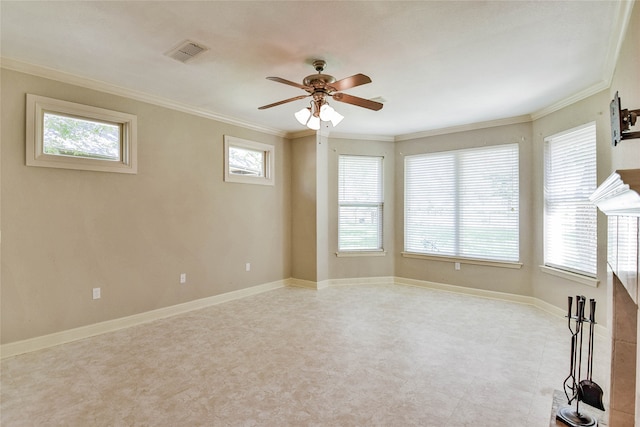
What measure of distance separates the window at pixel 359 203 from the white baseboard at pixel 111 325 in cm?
195

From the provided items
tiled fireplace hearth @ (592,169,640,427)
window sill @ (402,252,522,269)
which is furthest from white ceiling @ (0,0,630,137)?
window sill @ (402,252,522,269)

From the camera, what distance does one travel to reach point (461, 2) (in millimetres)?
2119

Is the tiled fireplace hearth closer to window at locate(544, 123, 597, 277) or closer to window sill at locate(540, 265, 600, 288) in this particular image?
window sill at locate(540, 265, 600, 288)

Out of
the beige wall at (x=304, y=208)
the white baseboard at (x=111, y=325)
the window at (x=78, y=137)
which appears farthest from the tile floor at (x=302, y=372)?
the window at (x=78, y=137)

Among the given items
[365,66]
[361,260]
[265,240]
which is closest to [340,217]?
[361,260]

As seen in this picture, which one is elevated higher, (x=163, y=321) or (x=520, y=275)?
(x=520, y=275)

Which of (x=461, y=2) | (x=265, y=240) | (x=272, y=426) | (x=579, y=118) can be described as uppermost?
(x=461, y=2)

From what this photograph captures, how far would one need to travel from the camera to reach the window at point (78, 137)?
10.2 feet

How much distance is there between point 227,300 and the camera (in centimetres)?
482

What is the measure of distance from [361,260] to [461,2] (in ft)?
14.4

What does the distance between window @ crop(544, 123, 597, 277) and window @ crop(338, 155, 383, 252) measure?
2583mm

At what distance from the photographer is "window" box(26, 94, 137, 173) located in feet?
10.2

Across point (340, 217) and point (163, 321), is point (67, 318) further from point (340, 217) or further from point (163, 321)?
point (340, 217)

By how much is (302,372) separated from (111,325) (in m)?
2.42
